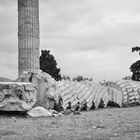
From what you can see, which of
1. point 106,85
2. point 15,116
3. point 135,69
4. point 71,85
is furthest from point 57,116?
point 135,69

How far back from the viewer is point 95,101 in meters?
12.7

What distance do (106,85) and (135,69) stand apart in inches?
171

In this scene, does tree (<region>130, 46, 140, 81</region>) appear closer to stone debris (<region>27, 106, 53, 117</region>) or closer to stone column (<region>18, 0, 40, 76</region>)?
stone column (<region>18, 0, 40, 76</region>)

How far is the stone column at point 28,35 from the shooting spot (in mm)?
15719

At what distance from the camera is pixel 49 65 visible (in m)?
19.7

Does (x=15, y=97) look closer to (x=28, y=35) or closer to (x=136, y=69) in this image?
(x=28, y=35)

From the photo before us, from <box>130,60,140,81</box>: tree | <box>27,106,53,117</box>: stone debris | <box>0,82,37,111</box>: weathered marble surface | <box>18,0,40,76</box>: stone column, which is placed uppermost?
<box>18,0,40,76</box>: stone column

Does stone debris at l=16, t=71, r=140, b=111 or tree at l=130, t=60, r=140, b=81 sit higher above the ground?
tree at l=130, t=60, r=140, b=81

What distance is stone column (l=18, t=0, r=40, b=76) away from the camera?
15.7 meters

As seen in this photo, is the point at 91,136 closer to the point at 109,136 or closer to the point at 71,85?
the point at 109,136

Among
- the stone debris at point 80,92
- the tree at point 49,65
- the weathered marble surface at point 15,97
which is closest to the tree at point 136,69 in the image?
the stone debris at point 80,92

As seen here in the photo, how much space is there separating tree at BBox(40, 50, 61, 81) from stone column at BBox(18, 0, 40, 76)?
3645 mm

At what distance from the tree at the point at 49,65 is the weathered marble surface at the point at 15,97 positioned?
951 centimetres

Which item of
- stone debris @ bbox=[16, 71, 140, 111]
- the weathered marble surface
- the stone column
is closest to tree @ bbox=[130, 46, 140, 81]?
stone debris @ bbox=[16, 71, 140, 111]
